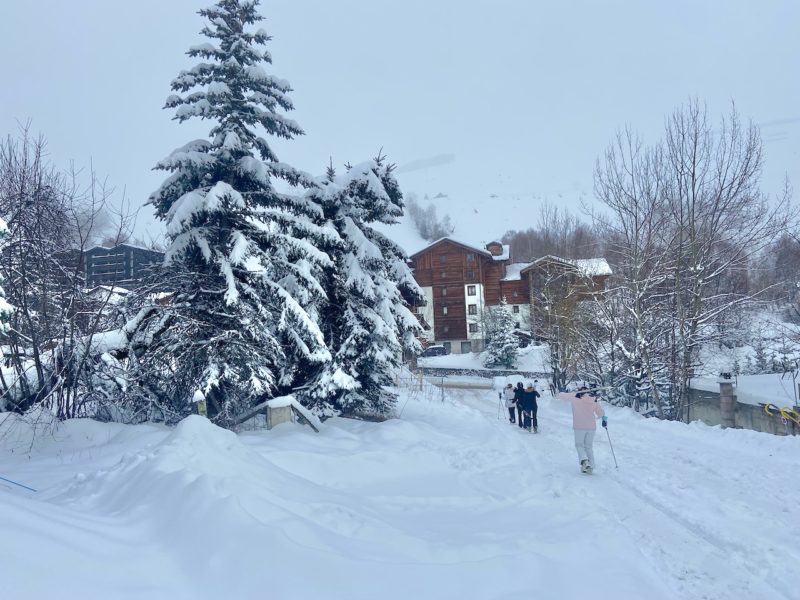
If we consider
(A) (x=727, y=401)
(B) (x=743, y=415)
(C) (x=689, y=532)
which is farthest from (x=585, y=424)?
(B) (x=743, y=415)

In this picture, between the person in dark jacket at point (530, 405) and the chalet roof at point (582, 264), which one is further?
the chalet roof at point (582, 264)

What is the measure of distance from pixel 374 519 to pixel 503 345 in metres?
41.4

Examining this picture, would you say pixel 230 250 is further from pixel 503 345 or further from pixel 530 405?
pixel 503 345

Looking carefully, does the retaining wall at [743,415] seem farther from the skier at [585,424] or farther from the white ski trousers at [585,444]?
the white ski trousers at [585,444]

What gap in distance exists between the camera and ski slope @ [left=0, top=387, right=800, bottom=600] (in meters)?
3.88

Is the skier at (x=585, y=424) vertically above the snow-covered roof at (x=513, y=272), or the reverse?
the snow-covered roof at (x=513, y=272)

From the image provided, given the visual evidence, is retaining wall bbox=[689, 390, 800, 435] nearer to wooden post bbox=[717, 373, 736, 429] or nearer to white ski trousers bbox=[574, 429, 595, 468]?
wooden post bbox=[717, 373, 736, 429]

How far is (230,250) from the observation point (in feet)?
39.5

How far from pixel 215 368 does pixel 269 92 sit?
6.93m

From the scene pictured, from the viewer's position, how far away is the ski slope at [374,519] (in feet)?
12.7

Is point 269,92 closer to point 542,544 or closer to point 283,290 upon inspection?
point 283,290

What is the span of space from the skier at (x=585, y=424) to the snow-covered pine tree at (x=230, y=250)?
244 inches

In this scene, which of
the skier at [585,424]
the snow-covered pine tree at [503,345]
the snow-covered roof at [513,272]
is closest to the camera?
the skier at [585,424]

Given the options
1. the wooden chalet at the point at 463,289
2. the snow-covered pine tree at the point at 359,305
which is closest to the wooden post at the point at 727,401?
the snow-covered pine tree at the point at 359,305
